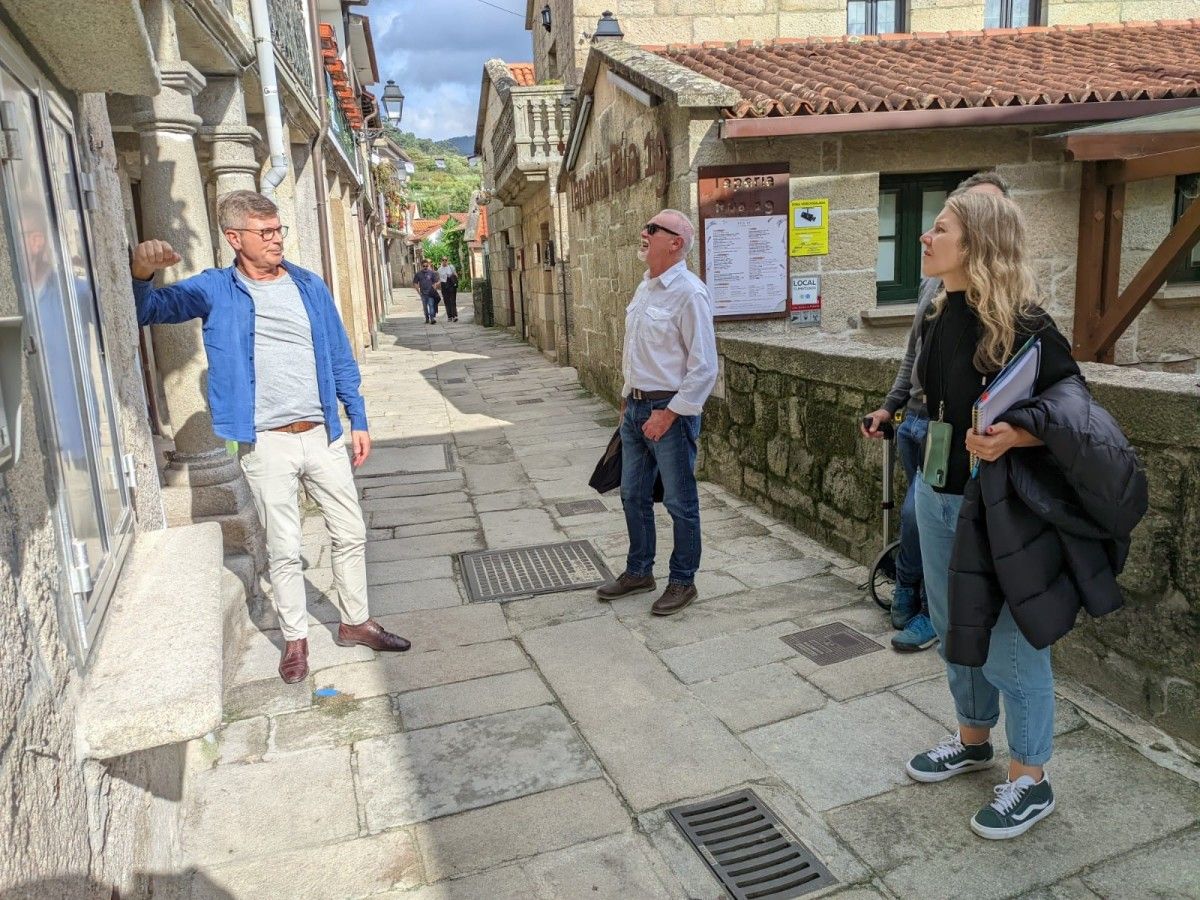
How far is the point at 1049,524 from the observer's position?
227 cm

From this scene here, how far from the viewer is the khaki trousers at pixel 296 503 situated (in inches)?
138

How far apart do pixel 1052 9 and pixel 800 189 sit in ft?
21.9

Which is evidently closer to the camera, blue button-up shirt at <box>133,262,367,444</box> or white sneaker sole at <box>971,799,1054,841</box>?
white sneaker sole at <box>971,799,1054,841</box>

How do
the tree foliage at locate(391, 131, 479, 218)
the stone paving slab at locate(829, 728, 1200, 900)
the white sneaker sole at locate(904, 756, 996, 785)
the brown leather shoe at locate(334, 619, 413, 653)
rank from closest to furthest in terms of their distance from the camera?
the stone paving slab at locate(829, 728, 1200, 900), the white sneaker sole at locate(904, 756, 996, 785), the brown leather shoe at locate(334, 619, 413, 653), the tree foliage at locate(391, 131, 479, 218)

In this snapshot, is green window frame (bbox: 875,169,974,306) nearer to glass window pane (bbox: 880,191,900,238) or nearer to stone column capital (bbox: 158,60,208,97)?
glass window pane (bbox: 880,191,900,238)

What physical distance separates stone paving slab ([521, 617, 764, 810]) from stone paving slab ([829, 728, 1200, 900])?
473 mm

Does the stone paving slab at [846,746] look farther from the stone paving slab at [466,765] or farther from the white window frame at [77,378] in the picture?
the white window frame at [77,378]

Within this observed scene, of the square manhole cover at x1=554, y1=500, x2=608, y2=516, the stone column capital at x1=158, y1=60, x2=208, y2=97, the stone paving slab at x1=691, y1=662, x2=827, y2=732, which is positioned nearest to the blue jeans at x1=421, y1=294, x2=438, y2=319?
the square manhole cover at x1=554, y1=500, x2=608, y2=516

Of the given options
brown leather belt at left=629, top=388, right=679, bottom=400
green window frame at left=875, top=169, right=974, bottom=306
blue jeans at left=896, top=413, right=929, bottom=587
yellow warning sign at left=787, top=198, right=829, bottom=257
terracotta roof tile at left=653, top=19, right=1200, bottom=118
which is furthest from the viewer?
green window frame at left=875, top=169, right=974, bottom=306

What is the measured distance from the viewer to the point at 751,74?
784 cm

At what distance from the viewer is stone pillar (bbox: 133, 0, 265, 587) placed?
4.41m

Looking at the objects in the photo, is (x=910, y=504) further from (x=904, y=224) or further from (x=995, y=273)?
(x=904, y=224)

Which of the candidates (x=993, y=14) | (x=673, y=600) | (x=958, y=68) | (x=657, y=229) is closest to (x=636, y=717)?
(x=673, y=600)

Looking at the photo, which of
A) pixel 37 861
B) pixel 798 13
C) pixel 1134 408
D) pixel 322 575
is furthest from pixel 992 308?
pixel 798 13
